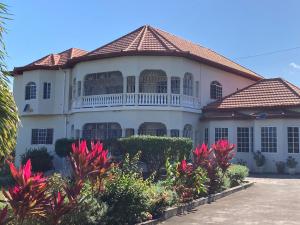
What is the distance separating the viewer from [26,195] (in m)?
6.39

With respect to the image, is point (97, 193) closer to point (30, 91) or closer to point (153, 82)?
point (153, 82)

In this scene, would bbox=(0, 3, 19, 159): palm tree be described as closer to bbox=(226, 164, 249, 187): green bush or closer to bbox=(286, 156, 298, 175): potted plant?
bbox=(226, 164, 249, 187): green bush

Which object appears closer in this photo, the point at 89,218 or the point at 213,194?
the point at 89,218

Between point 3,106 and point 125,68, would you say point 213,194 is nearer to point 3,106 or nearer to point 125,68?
point 3,106

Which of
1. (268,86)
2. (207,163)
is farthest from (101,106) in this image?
(207,163)

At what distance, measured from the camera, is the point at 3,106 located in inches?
252

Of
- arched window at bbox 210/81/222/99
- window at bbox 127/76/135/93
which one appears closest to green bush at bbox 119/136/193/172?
window at bbox 127/76/135/93

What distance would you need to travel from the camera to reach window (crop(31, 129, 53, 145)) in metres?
30.7

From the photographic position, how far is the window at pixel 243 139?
2631 cm

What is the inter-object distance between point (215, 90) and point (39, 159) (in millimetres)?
12689

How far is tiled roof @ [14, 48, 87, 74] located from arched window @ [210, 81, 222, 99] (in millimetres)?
10036

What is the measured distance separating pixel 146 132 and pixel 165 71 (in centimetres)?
419

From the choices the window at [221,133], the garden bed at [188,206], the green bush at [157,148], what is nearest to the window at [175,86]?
the window at [221,133]

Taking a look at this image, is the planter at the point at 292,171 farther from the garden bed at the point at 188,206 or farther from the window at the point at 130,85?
the window at the point at 130,85
